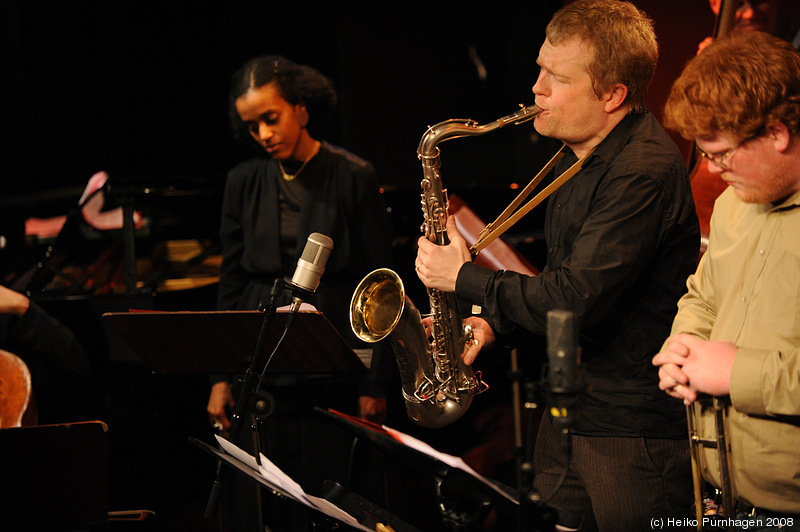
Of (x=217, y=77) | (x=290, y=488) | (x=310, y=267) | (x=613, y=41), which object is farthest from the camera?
(x=217, y=77)

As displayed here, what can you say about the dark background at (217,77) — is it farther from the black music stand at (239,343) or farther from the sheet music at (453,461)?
the sheet music at (453,461)

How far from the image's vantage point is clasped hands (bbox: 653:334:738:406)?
1.65 m

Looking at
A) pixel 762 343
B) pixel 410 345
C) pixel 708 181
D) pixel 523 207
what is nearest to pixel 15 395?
pixel 410 345

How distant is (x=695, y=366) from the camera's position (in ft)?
5.55

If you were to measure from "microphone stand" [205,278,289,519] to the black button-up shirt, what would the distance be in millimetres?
591

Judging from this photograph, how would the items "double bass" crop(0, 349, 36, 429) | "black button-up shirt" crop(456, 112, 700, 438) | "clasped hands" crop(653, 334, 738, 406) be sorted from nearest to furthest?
"clasped hands" crop(653, 334, 738, 406) < "black button-up shirt" crop(456, 112, 700, 438) < "double bass" crop(0, 349, 36, 429)

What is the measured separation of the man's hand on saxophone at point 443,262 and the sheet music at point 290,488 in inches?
26.6

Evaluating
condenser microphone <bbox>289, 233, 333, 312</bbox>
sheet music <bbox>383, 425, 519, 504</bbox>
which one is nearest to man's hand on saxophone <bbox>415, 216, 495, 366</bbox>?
condenser microphone <bbox>289, 233, 333, 312</bbox>

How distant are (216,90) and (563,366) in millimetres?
6273

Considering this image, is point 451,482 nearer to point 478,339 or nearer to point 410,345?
point 478,339

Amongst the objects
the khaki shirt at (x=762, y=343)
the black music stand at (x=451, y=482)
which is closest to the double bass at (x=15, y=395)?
the black music stand at (x=451, y=482)

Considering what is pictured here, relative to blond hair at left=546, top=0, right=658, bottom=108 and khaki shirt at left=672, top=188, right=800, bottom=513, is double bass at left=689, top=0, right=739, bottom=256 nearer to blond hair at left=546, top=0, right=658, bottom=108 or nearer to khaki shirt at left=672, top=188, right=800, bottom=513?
blond hair at left=546, top=0, right=658, bottom=108

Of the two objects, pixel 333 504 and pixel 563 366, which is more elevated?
pixel 563 366

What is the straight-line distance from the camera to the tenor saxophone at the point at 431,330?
260 cm
